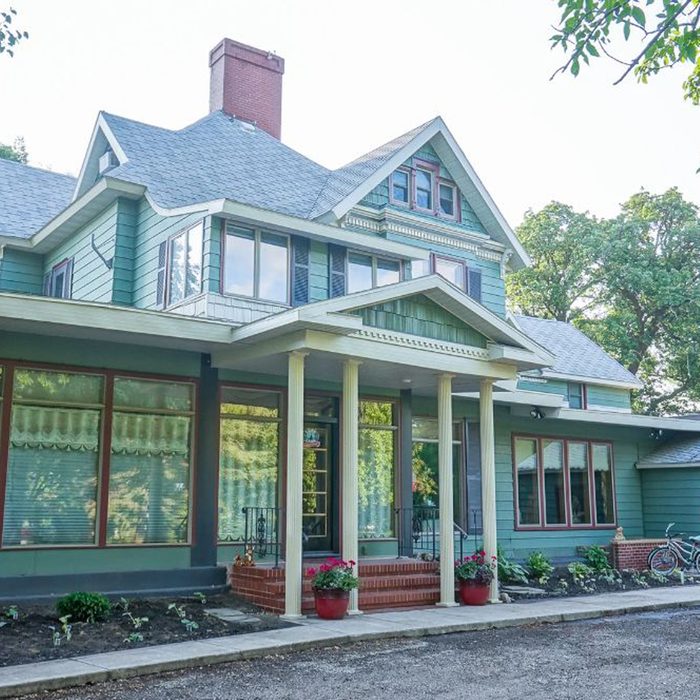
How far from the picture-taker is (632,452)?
19.5 m

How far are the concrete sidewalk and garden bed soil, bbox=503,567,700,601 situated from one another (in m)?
0.52

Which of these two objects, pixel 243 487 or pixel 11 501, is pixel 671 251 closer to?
pixel 243 487

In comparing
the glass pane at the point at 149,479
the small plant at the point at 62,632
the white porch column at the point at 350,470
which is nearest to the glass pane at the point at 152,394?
the glass pane at the point at 149,479

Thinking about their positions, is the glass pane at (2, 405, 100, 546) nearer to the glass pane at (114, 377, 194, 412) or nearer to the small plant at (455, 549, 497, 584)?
the glass pane at (114, 377, 194, 412)

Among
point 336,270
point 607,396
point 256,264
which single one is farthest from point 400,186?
point 607,396

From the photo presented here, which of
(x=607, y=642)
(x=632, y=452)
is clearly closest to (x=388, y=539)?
(x=607, y=642)

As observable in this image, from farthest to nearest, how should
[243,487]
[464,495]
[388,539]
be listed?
1. [464,495]
2. [388,539]
3. [243,487]

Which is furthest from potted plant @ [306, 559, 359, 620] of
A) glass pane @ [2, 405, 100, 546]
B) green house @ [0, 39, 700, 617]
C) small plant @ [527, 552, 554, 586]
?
small plant @ [527, 552, 554, 586]

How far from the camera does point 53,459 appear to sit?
34.6 feet

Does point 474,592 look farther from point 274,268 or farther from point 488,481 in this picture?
point 274,268

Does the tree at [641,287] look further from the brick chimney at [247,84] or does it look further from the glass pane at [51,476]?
the glass pane at [51,476]

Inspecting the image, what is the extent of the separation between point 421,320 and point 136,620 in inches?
210

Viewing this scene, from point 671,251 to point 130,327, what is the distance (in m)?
27.4

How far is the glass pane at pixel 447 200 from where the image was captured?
16.5m
